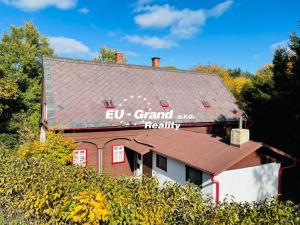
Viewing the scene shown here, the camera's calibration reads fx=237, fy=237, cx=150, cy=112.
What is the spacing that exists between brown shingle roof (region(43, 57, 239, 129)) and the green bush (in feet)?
27.4

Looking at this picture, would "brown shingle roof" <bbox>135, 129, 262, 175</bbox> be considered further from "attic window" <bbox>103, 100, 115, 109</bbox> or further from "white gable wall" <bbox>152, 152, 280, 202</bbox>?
"attic window" <bbox>103, 100, 115, 109</bbox>

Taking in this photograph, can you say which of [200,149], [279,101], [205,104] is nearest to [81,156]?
[200,149]

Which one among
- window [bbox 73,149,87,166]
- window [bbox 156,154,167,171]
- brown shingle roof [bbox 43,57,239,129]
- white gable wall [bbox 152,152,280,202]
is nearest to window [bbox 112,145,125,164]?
brown shingle roof [bbox 43,57,239,129]

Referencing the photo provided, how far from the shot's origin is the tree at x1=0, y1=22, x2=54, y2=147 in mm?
26203

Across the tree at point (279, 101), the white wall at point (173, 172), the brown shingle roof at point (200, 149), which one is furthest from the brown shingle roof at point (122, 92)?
the white wall at point (173, 172)

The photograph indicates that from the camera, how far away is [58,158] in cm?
1279

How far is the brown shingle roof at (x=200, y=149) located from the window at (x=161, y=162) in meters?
0.60

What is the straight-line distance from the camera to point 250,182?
1200 centimetres

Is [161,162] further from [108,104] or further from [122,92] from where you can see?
[122,92]

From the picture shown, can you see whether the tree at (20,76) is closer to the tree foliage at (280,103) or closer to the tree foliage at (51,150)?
the tree foliage at (51,150)

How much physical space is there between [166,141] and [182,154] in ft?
9.28

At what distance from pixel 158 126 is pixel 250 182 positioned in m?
8.84

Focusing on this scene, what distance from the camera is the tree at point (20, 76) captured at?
26203mm

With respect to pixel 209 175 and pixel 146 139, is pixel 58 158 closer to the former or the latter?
pixel 146 139
